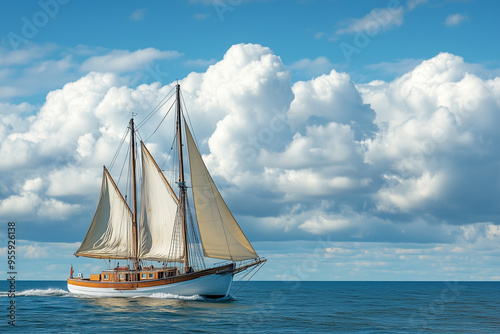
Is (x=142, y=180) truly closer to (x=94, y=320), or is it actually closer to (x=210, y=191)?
(x=210, y=191)

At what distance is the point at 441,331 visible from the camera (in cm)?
5944

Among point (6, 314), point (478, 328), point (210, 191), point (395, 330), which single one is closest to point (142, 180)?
point (210, 191)

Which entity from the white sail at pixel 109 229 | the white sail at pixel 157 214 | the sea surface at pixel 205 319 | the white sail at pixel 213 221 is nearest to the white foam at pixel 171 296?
the sea surface at pixel 205 319

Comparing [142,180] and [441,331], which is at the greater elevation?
[142,180]

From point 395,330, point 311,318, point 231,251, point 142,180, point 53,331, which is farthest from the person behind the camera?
point 142,180

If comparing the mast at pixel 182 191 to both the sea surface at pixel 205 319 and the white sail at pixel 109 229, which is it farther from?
the white sail at pixel 109 229

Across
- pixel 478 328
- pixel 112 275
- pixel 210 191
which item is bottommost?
pixel 478 328

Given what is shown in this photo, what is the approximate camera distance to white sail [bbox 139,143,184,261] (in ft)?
270

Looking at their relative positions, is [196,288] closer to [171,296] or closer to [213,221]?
[171,296]

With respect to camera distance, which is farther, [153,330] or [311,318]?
[311,318]

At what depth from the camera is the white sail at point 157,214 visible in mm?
82312

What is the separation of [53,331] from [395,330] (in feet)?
108

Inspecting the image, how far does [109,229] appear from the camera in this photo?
87.0m

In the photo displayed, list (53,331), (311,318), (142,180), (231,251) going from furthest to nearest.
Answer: (142,180) < (231,251) < (311,318) < (53,331)
